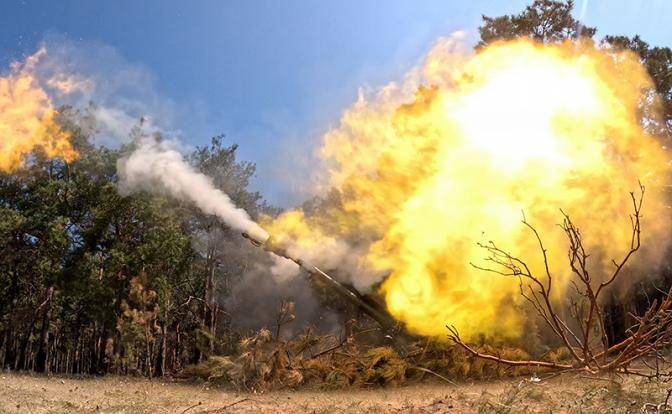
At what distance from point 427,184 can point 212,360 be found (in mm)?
9095

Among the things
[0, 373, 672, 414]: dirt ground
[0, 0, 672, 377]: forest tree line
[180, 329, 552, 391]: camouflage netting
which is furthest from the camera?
[0, 0, 672, 377]: forest tree line

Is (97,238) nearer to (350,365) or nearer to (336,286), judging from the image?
(336,286)

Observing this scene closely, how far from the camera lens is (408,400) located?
924 centimetres

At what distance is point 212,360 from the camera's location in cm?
1527

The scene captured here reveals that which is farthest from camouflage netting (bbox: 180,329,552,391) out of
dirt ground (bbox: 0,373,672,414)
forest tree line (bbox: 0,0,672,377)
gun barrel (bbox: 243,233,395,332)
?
forest tree line (bbox: 0,0,672,377)

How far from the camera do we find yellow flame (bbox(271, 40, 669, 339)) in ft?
39.3

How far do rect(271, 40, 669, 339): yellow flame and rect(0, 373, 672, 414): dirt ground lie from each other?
7.97ft

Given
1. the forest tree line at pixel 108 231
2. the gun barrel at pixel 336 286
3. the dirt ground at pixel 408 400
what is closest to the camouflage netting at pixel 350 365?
the dirt ground at pixel 408 400

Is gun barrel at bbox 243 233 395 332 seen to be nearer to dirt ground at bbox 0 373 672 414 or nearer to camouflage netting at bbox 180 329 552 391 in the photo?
camouflage netting at bbox 180 329 552 391

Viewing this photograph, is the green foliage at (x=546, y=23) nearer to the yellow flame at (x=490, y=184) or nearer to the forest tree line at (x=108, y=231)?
the forest tree line at (x=108, y=231)

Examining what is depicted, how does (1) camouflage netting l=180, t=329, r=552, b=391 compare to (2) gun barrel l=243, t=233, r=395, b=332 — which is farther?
(2) gun barrel l=243, t=233, r=395, b=332

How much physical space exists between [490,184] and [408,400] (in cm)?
598

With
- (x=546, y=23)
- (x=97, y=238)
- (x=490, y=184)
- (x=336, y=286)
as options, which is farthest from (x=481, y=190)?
(x=97, y=238)

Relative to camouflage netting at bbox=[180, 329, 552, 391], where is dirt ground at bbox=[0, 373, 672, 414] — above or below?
below
